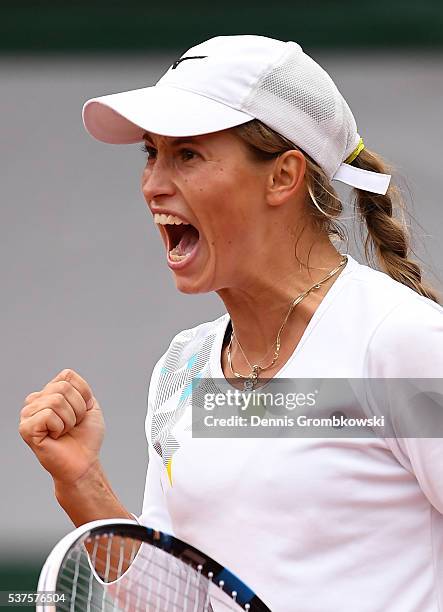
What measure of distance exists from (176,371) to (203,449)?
21 centimetres

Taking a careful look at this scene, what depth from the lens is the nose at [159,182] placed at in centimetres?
154

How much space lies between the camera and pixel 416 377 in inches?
55.3

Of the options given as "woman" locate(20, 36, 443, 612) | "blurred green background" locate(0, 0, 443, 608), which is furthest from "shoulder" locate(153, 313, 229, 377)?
"blurred green background" locate(0, 0, 443, 608)

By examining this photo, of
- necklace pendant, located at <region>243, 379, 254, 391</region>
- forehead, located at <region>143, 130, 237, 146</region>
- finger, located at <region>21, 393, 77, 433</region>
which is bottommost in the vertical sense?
→ finger, located at <region>21, 393, 77, 433</region>

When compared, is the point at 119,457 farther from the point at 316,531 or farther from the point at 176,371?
the point at 316,531

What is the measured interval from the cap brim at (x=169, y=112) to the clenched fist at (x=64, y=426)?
1.04 ft

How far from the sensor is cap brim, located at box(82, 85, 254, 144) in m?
1.51

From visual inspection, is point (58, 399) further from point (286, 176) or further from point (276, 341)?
point (286, 176)

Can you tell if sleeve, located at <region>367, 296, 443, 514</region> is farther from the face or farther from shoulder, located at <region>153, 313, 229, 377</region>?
shoulder, located at <region>153, 313, 229, 377</region>

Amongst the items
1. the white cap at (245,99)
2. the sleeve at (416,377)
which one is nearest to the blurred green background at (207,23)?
the white cap at (245,99)

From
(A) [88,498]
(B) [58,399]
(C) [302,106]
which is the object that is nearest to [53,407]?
(B) [58,399]

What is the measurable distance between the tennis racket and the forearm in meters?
0.05

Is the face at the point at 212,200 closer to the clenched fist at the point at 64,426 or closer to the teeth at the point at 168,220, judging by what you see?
the teeth at the point at 168,220

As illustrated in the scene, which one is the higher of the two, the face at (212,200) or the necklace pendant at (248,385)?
the face at (212,200)
